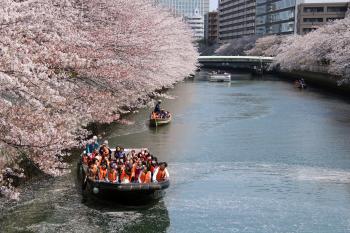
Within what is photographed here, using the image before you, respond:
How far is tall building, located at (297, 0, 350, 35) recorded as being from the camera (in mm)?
104750

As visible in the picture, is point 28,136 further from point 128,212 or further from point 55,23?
point 128,212

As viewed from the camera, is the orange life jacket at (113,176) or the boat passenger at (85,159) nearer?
the orange life jacket at (113,176)

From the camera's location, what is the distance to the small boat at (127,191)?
52.5 ft

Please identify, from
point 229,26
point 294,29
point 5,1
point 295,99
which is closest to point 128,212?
point 5,1

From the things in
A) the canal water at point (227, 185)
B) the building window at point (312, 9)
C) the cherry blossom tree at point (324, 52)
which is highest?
the building window at point (312, 9)

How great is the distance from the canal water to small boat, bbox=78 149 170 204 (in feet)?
1.00

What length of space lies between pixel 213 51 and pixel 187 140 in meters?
125

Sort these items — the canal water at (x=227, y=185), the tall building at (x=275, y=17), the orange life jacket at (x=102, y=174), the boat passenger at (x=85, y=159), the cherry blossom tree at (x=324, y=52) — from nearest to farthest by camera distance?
the canal water at (x=227, y=185)
the orange life jacket at (x=102, y=174)
the boat passenger at (x=85, y=159)
the cherry blossom tree at (x=324, y=52)
the tall building at (x=275, y=17)

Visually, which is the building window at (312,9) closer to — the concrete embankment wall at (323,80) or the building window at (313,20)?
the building window at (313,20)

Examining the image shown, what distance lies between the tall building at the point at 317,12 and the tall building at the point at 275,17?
22.9 ft

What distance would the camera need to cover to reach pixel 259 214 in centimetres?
1584

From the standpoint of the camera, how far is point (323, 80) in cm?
6303

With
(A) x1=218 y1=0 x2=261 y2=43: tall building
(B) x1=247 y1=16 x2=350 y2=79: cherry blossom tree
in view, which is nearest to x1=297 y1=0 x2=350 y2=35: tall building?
(B) x1=247 y1=16 x2=350 y2=79: cherry blossom tree

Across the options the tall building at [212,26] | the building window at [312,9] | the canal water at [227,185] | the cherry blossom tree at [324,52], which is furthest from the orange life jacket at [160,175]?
the tall building at [212,26]
